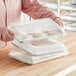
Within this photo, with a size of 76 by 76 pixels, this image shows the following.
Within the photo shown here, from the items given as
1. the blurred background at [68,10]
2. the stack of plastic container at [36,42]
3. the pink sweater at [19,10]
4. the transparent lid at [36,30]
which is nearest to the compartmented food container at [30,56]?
the stack of plastic container at [36,42]

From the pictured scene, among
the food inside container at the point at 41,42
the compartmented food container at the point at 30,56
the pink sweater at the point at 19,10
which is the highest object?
the pink sweater at the point at 19,10

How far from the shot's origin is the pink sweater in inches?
68.6

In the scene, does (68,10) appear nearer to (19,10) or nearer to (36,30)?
(19,10)

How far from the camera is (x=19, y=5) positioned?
1.89 m

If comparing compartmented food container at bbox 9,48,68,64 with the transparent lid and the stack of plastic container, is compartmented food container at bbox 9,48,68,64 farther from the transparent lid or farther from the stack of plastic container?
the transparent lid

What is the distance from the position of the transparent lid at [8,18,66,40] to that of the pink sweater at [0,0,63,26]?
→ 33 centimetres

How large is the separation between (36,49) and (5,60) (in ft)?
0.70

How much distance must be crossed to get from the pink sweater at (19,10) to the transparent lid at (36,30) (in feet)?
1.08

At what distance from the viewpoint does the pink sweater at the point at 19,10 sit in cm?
Result: 174

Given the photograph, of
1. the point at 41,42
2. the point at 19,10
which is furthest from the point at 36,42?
the point at 19,10

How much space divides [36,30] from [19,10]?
592 mm

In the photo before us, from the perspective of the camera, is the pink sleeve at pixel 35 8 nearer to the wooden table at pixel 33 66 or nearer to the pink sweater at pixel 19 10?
the pink sweater at pixel 19 10

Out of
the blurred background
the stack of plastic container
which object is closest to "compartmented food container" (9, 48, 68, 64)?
the stack of plastic container

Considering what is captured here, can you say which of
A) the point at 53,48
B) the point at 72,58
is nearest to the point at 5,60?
the point at 53,48
